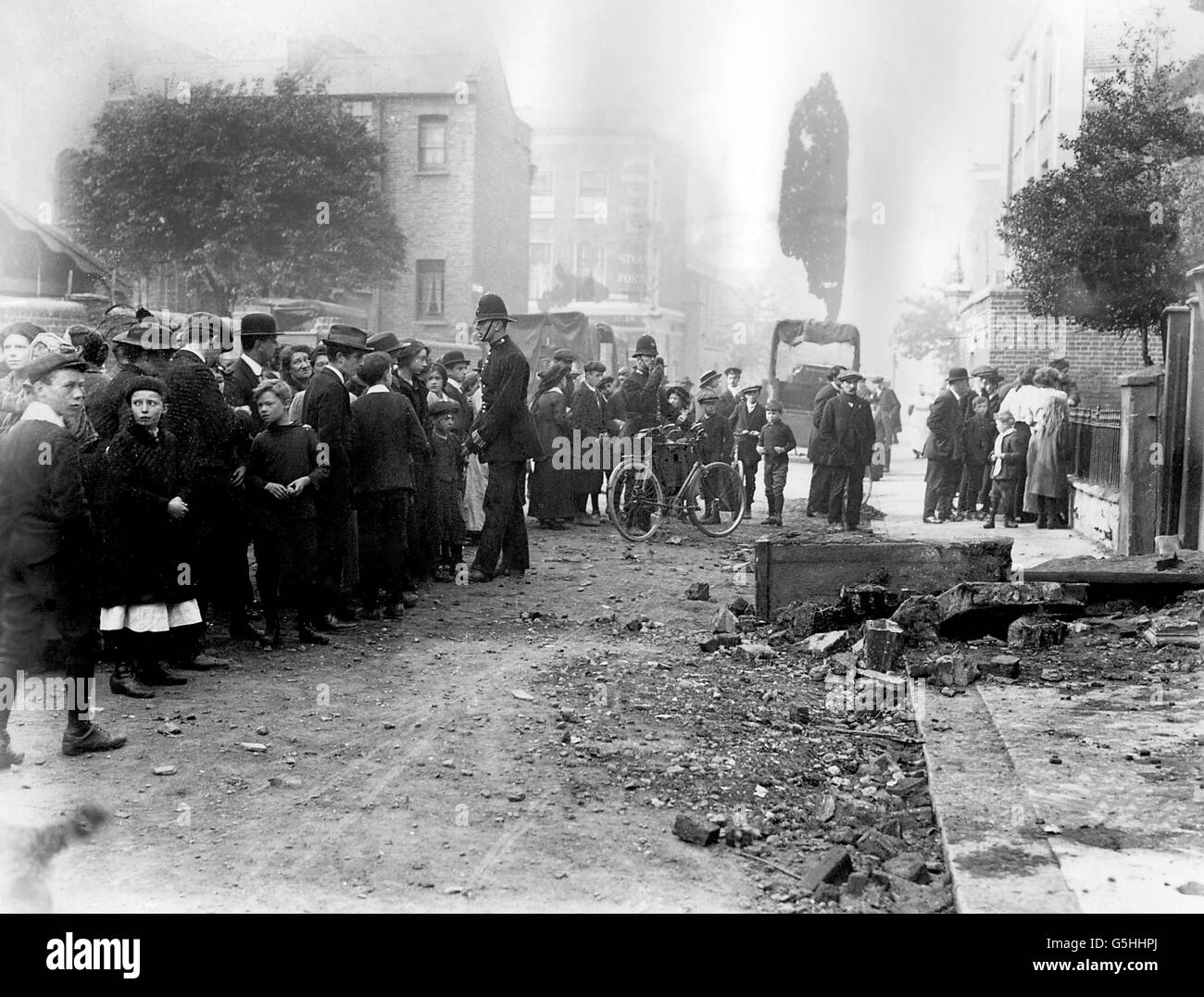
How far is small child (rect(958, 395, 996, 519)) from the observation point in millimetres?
16484

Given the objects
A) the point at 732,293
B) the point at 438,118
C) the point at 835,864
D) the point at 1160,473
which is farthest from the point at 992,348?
the point at 732,293

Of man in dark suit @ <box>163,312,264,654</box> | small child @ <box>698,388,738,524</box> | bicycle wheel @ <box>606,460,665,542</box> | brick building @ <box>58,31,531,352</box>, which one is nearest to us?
man in dark suit @ <box>163,312,264,654</box>

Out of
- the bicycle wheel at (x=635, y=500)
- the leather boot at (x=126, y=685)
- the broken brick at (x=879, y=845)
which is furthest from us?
the bicycle wheel at (x=635, y=500)

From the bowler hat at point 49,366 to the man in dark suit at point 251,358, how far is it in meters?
2.75

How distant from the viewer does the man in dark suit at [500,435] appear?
→ 10672mm

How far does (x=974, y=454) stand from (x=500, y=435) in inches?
316

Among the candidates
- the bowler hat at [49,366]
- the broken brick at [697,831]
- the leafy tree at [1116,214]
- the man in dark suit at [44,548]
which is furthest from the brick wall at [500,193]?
the broken brick at [697,831]

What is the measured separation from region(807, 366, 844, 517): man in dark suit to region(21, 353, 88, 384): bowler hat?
10.7 metres

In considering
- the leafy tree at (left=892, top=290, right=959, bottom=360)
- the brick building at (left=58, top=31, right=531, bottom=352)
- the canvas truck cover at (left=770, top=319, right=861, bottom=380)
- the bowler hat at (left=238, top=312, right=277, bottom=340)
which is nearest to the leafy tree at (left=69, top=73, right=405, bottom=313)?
the brick building at (left=58, top=31, right=531, bottom=352)

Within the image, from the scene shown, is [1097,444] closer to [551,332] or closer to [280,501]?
[280,501]

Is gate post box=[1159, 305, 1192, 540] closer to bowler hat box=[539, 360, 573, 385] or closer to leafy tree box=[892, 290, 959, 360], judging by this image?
bowler hat box=[539, 360, 573, 385]

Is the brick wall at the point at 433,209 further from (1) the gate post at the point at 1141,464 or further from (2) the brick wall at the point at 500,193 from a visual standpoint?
→ (1) the gate post at the point at 1141,464

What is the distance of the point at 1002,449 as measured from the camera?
600 inches
